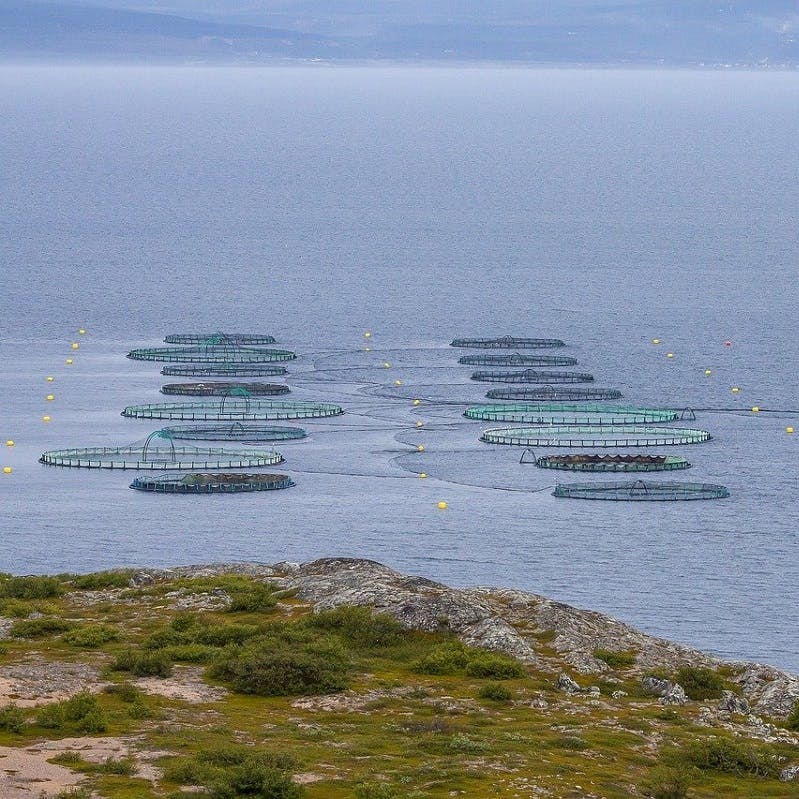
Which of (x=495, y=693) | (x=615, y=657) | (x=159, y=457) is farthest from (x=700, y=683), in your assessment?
(x=159, y=457)

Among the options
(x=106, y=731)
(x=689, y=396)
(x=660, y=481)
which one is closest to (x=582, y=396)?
(x=689, y=396)

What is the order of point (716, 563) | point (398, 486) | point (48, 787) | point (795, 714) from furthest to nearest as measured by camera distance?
point (398, 486), point (716, 563), point (795, 714), point (48, 787)

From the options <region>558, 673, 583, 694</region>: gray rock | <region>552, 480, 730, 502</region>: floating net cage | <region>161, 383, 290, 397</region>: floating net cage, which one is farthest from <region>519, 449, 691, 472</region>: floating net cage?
<region>558, 673, 583, 694</region>: gray rock

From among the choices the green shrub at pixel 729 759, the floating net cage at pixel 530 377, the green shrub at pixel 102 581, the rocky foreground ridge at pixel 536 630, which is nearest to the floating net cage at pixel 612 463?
the floating net cage at pixel 530 377

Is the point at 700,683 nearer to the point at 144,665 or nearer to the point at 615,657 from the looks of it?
the point at 615,657

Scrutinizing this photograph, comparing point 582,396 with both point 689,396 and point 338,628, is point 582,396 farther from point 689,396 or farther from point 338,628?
point 338,628

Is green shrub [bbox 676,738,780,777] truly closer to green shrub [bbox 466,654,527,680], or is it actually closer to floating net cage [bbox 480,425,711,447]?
green shrub [bbox 466,654,527,680]

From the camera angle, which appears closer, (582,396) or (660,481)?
(660,481)

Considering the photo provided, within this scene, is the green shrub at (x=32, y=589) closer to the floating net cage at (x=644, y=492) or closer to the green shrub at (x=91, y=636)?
the green shrub at (x=91, y=636)
